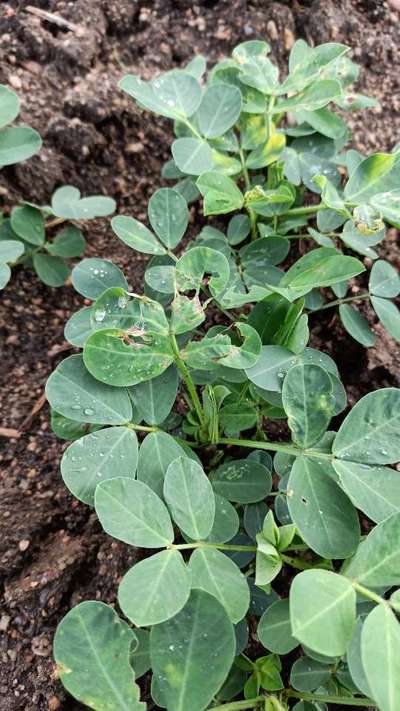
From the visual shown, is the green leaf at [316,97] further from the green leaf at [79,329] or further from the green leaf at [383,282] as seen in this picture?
the green leaf at [79,329]

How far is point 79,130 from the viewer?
1.71 m

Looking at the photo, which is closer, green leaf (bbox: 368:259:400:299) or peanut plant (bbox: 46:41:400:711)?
peanut plant (bbox: 46:41:400:711)

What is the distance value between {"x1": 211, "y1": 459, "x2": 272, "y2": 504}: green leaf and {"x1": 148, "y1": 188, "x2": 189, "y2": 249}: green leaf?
1.50ft

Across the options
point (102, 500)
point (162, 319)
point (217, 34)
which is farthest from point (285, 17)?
point (102, 500)

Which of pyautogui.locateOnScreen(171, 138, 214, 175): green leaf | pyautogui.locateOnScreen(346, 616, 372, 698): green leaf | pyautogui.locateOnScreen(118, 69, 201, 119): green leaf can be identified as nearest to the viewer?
pyautogui.locateOnScreen(346, 616, 372, 698): green leaf

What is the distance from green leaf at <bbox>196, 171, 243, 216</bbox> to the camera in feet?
4.00

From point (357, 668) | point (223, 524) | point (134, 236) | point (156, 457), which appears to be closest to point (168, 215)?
point (134, 236)

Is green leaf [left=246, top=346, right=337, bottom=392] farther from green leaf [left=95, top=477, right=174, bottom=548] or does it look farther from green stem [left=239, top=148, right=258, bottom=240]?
green stem [left=239, top=148, right=258, bottom=240]

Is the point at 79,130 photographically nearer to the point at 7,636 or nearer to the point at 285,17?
the point at 285,17

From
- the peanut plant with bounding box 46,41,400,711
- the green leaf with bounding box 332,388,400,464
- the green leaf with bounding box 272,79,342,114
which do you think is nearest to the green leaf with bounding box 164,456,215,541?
the peanut plant with bounding box 46,41,400,711

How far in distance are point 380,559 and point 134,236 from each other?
752mm

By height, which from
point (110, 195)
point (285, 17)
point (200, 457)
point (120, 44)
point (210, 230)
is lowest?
point (200, 457)

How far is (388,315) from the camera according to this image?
138cm

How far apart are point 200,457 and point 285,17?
4.59 feet
